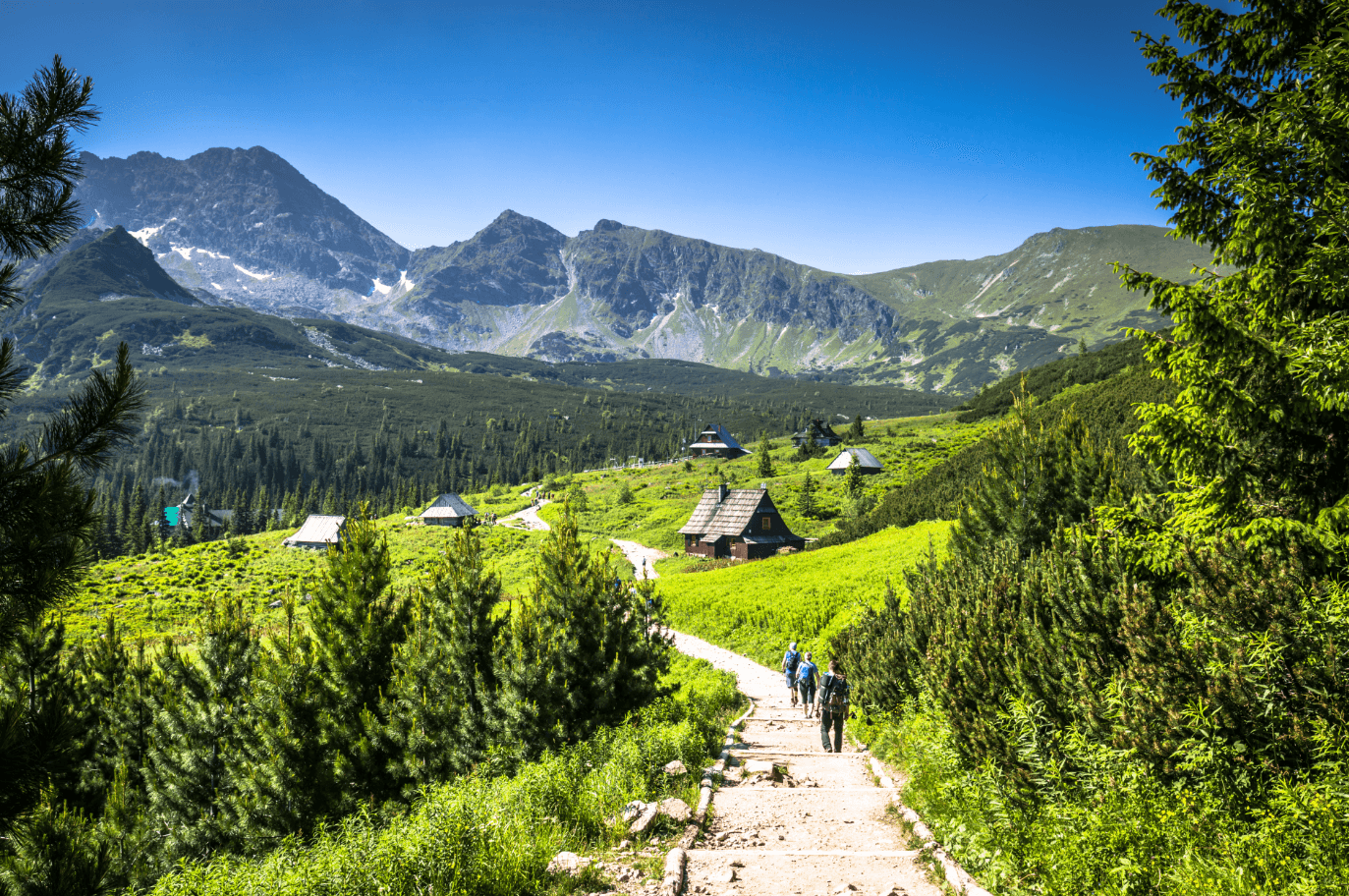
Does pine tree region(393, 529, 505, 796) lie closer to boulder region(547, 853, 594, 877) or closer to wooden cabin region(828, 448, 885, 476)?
boulder region(547, 853, 594, 877)

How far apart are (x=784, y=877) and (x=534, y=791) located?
4076mm

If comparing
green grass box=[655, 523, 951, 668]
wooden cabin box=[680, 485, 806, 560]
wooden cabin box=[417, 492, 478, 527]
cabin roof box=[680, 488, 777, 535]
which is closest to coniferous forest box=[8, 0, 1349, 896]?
green grass box=[655, 523, 951, 668]

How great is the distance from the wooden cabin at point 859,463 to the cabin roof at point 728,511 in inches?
915

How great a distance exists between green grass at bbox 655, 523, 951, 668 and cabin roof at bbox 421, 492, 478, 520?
204 ft

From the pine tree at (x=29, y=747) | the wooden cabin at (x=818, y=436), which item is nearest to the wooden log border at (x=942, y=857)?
the pine tree at (x=29, y=747)

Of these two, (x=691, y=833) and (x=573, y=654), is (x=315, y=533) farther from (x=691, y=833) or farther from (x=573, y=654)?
(x=691, y=833)

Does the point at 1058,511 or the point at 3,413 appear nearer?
the point at 3,413

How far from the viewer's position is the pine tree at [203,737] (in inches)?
591

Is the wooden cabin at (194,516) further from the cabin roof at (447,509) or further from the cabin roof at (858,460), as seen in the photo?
the cabin roof at (858,460)

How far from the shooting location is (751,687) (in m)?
22.8

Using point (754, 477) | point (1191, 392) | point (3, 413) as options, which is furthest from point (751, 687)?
point (754, 477)

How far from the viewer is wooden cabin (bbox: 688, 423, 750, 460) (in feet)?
486

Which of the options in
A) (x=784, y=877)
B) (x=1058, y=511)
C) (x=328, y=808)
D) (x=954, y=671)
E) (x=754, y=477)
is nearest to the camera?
(x=784, y=877)

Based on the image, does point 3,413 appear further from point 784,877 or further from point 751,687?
point 751,687
